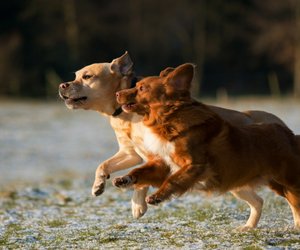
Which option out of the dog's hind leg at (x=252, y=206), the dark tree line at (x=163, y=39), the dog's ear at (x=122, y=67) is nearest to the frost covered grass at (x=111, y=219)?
the dog's hind leg at (x=252, y=206)

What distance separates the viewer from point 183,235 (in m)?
7.13

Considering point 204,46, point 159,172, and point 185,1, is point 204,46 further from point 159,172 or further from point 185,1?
point 159,172

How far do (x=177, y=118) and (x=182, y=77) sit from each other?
418mm

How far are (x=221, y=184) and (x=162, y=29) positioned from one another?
42.3 meters

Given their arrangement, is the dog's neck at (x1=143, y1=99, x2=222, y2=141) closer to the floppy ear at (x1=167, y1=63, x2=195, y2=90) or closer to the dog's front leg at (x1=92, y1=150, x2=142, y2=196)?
the floppy ear at (x1=167, y1=63, x2=195, y2=90)

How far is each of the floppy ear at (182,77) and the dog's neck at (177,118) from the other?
162 mm

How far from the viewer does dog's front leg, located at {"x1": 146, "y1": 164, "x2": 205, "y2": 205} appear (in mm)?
6355

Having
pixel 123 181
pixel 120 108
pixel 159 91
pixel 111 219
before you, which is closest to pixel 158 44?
pixel 111 219

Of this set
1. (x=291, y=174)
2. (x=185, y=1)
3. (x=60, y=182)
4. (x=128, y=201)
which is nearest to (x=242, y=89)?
(x=185, y=1)

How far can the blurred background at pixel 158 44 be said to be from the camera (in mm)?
41812

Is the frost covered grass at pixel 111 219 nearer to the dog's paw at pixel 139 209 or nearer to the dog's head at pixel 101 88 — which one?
the dog's paw at pixel 139 209

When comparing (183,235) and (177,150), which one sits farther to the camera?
(183,235)

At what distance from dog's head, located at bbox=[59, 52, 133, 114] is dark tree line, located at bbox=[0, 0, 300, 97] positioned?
Answer: 33.6 m

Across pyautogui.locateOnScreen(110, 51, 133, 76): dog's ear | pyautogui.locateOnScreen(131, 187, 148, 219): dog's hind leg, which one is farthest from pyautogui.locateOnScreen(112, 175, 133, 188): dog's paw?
pyautogui.locateOnScreen(110, 51, 133, 76): dog's ear
